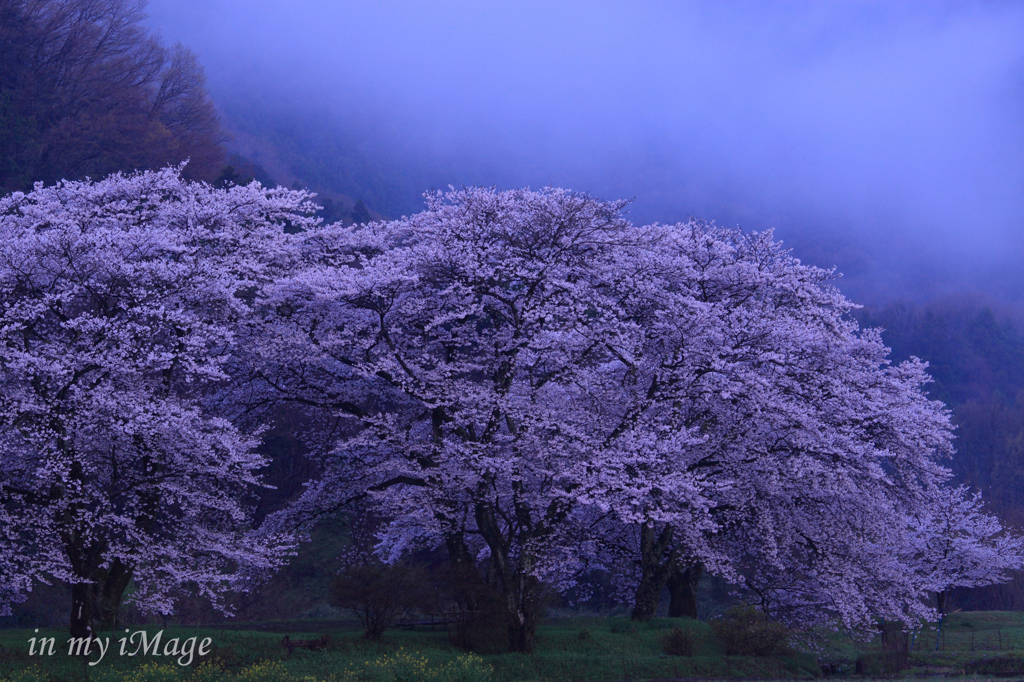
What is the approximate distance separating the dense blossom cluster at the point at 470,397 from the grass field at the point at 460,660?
4.85 feet

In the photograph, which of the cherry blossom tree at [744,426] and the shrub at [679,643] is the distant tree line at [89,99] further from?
the shrub at [679,643]

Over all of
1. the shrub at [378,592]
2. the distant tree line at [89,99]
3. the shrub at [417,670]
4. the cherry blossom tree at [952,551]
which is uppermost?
the distant tree line at [89,99]

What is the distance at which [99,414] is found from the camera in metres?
18.2

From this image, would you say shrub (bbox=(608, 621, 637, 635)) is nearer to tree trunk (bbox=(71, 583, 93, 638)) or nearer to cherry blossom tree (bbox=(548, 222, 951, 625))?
cherry blossom tree (bbox=(548, 222, 951, 625))

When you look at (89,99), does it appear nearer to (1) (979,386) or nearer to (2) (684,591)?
(2) (684,591)

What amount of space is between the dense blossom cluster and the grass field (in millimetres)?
1477

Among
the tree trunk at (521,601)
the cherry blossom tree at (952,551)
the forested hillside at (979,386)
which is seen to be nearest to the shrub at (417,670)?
the tree trunk at (521,601)

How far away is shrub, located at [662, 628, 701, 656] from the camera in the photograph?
73.0 feet

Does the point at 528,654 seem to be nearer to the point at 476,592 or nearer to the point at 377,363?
the point at 476,592

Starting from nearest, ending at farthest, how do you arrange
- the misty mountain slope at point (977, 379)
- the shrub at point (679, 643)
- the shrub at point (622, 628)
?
the shrub at point (679, 643)
the shrub at point (622, 628)
the misty mountain slope at point (977, 379)

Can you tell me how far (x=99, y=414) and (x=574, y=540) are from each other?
12148mm

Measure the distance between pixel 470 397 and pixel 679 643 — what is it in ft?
28.9

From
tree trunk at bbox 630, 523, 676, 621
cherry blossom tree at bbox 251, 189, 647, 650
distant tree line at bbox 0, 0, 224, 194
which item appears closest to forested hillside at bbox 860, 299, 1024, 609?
tree trunk at bbox 630, 523, 676, 621

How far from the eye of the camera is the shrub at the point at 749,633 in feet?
75.0
